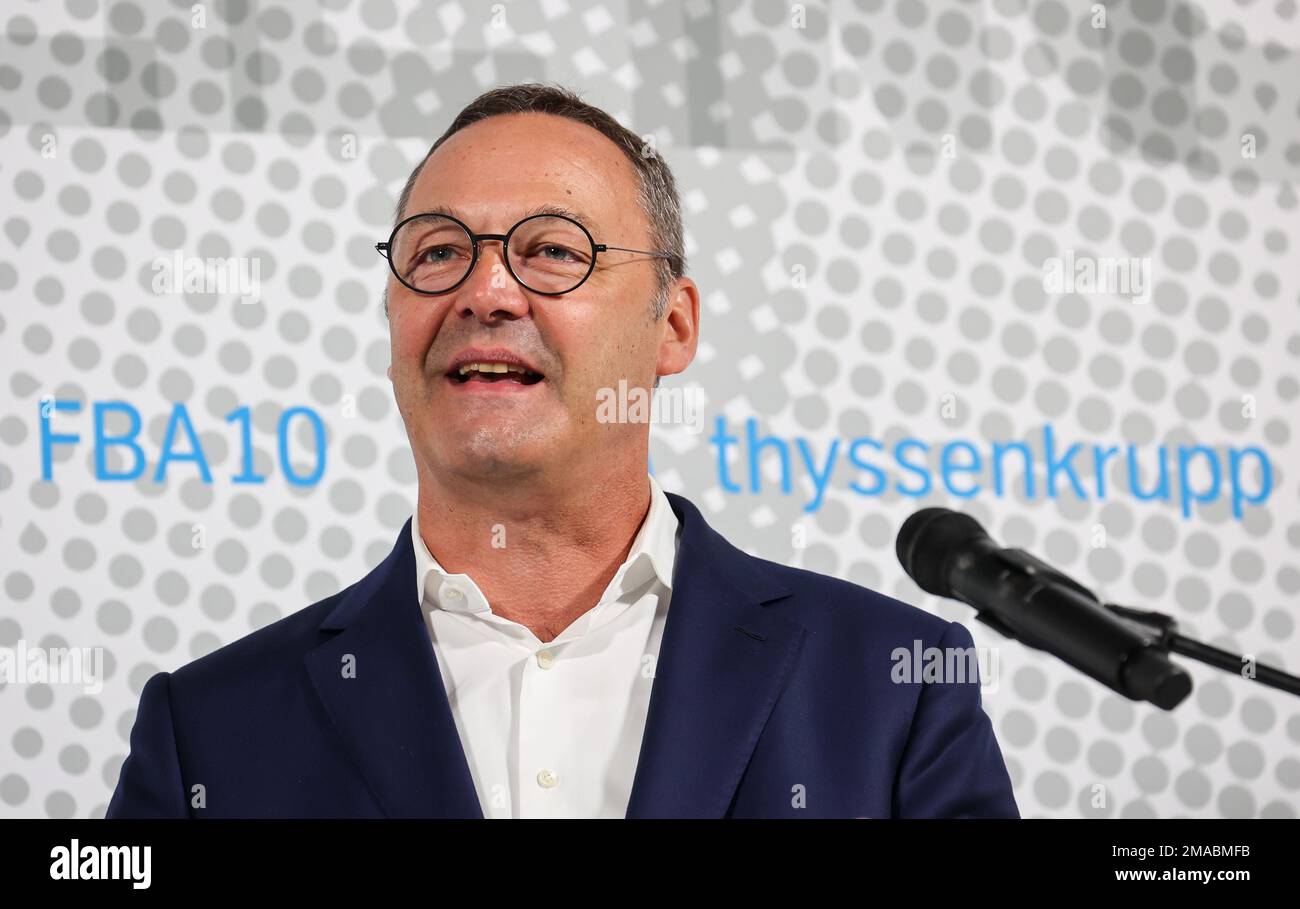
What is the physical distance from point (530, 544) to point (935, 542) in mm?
623

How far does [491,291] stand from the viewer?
62.3 inches

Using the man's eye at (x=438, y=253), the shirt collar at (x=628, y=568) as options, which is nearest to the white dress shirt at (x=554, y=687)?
the shirt collar at (x=628, y=568)

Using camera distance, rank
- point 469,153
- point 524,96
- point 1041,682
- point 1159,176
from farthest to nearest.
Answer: point 1159,176 < point 1041,682 < point 524,96 < point 469,153

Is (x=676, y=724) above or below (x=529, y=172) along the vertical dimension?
below

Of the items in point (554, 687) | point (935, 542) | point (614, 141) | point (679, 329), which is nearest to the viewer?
point (935, 542)

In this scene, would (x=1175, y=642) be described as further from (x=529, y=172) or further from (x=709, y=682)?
(x=529, y=172)

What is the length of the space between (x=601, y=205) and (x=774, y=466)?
68 centimetres

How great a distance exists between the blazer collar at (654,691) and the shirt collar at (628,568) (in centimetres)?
2

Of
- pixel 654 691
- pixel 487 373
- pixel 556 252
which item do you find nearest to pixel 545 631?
pixel 654 691

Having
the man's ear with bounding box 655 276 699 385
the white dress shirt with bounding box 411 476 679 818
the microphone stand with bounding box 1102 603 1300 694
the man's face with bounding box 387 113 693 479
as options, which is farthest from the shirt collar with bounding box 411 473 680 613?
the microphone stand with bounding box 1102 603 1300 694

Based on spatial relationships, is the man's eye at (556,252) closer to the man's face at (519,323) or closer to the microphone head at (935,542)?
the man's face at (519,323)

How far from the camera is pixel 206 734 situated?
1.56 metres

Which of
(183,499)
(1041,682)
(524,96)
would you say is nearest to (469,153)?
(524,96)
